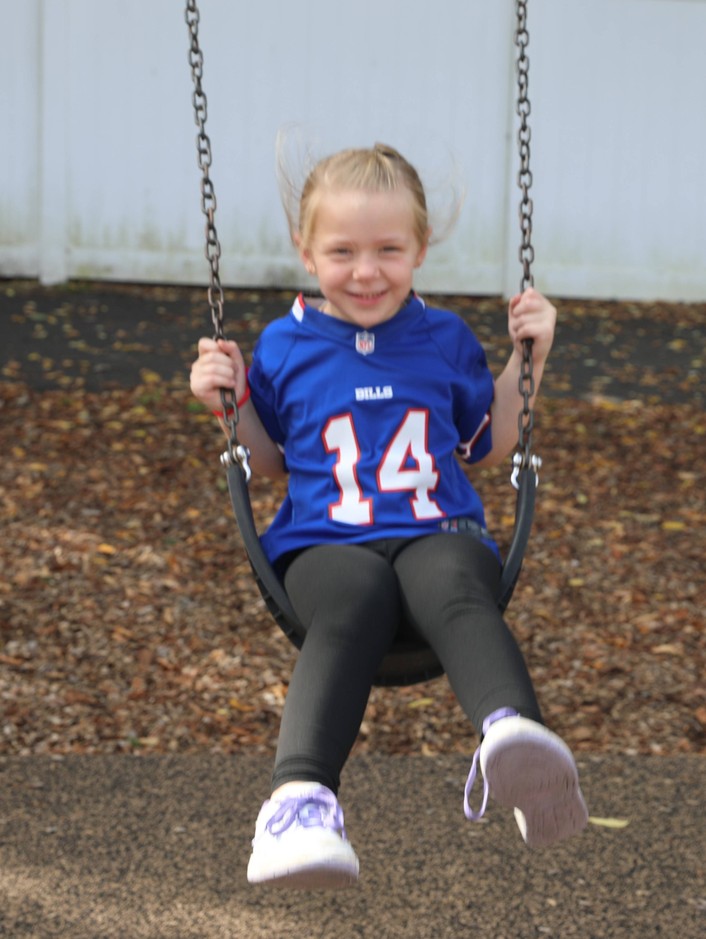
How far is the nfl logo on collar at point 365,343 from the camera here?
2359 mm

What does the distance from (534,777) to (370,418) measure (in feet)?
2.23

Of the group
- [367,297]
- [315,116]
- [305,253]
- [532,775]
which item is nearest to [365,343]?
[367,297]

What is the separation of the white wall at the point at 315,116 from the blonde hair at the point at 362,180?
6368 mm

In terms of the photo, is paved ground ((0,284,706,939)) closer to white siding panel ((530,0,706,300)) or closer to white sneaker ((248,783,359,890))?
white sneaker ((248,783,359,890))

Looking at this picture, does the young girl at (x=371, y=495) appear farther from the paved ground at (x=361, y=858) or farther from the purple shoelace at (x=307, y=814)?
the paved ground at (x=361, y=858)

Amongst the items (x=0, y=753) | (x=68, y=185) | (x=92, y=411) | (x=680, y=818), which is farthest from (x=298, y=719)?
(x=68, y=185)

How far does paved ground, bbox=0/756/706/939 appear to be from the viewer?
320cm

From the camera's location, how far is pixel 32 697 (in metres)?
4.37

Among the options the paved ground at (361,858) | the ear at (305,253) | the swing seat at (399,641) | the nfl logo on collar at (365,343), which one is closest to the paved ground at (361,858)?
the paved ground at (361,858)

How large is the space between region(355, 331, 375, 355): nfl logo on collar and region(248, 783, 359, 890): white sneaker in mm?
773

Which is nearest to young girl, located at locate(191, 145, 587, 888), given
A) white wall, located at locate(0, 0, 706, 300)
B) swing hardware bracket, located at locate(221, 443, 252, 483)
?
swing hardware bracket, located at locate(221, 443, 252, 483)

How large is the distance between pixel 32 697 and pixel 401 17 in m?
5.78

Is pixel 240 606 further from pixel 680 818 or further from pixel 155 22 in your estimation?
pixel 155 22

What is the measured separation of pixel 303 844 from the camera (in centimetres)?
186
